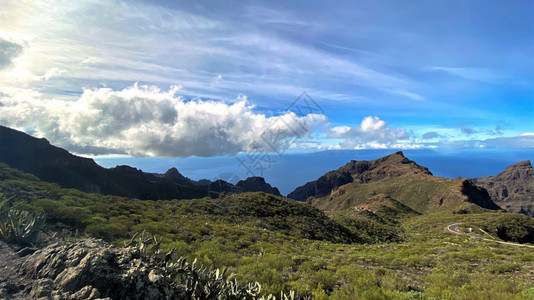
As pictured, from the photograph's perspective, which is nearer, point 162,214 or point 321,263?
point 321,263

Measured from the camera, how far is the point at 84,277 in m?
5.91

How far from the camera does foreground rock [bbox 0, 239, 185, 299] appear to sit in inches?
221

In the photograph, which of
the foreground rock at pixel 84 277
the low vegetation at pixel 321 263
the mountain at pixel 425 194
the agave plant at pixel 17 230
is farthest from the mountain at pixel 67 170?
the foreground rock at pixel 84 277

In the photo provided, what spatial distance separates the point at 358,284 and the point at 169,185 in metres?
122

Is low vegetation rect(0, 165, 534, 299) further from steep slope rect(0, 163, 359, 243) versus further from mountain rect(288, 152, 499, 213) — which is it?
mountain rect(288, 152, 499, 213)

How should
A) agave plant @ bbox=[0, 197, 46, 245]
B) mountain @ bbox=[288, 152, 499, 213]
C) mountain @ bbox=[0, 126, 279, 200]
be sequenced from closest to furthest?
agave plant @ bbox=[0, 197, 46, 245]
mountain @ bbox=[0, 126, 279, 200]
mountain @ bbox=[288, 152, 499, 213]

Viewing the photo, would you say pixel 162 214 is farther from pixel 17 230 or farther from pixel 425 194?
pixel 425 194

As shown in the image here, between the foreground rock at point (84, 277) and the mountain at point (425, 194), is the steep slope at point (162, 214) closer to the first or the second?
the foreground rock at point (84, 277)

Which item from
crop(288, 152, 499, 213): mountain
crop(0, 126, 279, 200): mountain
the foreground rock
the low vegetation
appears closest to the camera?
the foreground rock

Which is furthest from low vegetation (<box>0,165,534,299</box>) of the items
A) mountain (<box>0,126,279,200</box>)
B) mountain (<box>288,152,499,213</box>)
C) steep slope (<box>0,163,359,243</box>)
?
mountain (<box>288,152,499,213</box>)

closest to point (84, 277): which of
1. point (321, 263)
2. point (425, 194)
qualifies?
point (321, 263)

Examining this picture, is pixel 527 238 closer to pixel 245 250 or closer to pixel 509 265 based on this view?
pixel 509 265

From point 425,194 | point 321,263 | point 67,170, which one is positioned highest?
point 67,170

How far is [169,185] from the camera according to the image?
121m
